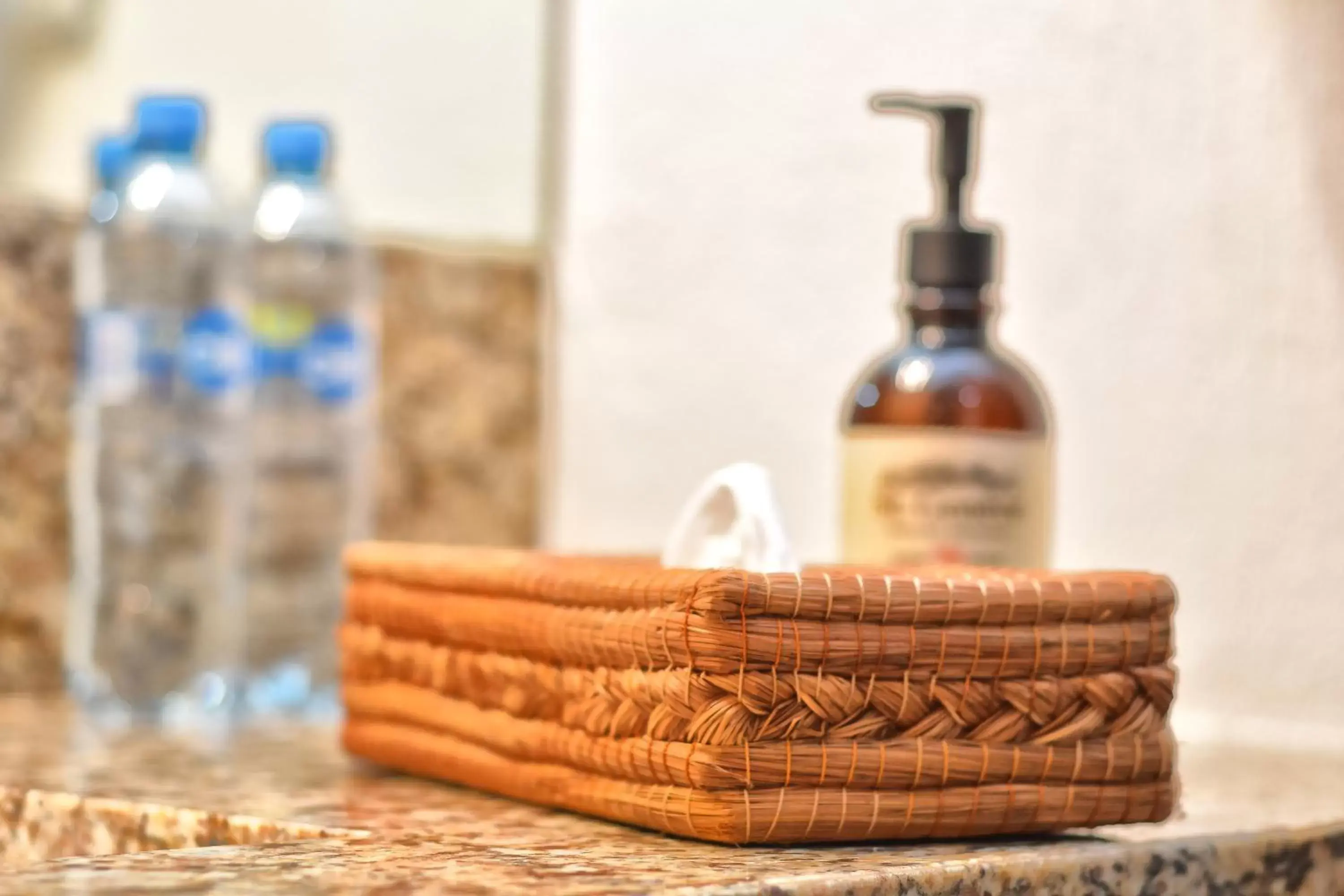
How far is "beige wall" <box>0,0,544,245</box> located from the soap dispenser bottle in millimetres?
510

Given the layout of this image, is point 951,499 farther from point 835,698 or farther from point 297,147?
point 297,147

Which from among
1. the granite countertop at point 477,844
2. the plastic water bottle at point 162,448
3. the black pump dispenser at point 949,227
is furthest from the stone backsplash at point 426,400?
the black pump dispenser at point 949,227

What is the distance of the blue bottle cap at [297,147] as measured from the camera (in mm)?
995

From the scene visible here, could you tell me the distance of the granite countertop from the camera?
1.44 feet

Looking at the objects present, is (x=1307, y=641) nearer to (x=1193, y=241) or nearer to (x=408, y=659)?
(x=1193, y=241)

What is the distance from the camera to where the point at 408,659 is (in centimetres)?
64

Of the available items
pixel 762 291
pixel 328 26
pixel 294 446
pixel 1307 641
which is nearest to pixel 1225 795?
pixel 1307 641

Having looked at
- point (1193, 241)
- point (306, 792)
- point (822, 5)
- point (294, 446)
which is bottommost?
point (306, 792)

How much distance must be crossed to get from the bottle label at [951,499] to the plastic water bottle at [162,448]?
16.6 inches

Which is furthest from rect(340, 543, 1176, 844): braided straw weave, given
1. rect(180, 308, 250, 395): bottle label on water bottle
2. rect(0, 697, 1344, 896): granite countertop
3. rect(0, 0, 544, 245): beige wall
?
rect(0, 0, 544, 245): beige wall

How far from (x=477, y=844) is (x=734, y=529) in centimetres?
13

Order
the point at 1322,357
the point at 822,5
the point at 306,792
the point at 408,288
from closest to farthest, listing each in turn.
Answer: the point at 306,792 < the point at 1322,357 < the point at 822,5 < the point at 408,288

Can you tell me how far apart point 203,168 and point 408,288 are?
177 mm

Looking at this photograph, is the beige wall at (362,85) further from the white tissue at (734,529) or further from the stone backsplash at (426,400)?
the white tissue at (734,529)
